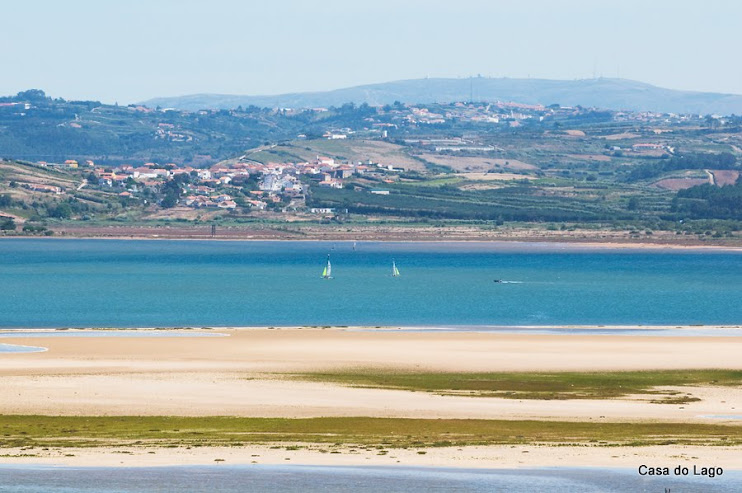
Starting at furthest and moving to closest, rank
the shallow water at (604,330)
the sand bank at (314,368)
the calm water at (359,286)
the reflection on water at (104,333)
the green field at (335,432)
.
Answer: the calm water at (359,286), the shallow water at (604,330), the reflection on water at (104,333), the sand bank at (314,368), the green field at (335,432)

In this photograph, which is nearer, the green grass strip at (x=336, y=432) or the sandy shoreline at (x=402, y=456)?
the sandy shoreline at (x=402, y=456)

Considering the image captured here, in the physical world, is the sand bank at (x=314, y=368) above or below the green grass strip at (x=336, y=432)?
below

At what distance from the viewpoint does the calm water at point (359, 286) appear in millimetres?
79562

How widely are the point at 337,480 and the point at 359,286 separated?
259ft

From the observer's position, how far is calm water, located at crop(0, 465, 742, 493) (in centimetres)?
2836

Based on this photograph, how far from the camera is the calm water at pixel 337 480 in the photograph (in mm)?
28359

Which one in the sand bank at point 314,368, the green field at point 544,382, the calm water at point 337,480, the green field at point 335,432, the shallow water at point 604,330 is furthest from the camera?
the shallow water at point 604,330

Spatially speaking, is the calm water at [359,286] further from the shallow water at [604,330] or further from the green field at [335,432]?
the green field at [335,432]

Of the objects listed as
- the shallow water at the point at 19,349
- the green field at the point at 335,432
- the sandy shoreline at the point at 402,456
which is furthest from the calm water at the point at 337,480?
the shallow water at the point at 19,349

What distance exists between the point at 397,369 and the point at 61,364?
40.9 ft

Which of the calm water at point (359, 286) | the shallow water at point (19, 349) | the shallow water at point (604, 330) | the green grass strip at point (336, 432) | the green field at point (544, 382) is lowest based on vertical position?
the calm water at point (359, 286)

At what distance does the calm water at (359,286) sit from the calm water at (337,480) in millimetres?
43807

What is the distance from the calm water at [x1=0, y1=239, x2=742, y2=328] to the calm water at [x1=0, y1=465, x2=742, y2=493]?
43.8 m

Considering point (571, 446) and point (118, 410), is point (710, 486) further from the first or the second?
point (118, 410)
